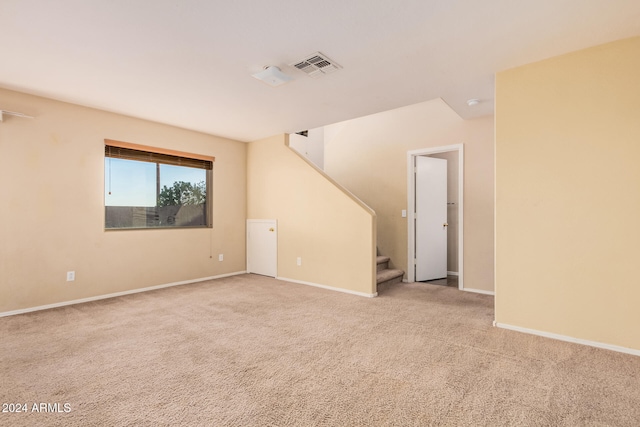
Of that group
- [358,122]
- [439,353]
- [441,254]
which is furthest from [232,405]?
[358,122]

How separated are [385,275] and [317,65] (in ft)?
10.1

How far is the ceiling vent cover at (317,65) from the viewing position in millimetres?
2619

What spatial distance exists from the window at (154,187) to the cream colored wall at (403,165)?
8.13 feet

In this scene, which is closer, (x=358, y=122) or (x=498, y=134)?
(x=498, y=134)

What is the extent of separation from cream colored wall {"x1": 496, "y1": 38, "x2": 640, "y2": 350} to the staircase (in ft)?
5.74

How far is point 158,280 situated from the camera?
4.51 meters

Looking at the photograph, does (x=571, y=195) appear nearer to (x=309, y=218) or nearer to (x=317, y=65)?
(x=317, y=65)

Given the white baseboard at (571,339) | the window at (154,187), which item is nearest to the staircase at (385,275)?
the white baseboard at (571,339)

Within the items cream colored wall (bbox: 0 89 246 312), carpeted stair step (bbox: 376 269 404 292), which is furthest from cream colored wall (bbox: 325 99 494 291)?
cream colored wall (bbox: 0 89 246 312)

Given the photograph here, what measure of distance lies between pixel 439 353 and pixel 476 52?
7.93 ft

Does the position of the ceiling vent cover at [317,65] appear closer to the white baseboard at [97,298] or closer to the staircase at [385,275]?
the staircase at [385,275]

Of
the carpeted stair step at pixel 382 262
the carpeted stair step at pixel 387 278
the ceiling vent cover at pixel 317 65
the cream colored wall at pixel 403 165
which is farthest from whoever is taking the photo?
the carpeted stair step at pixel 382 262

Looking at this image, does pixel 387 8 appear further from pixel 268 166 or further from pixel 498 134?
pixel 268 166

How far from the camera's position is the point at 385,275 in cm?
462
